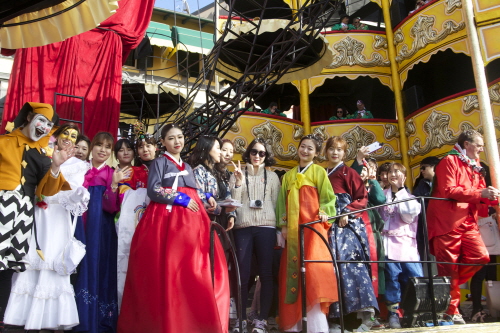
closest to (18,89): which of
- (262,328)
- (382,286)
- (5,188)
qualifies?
Answer: (5,188)

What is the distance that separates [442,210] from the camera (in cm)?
552

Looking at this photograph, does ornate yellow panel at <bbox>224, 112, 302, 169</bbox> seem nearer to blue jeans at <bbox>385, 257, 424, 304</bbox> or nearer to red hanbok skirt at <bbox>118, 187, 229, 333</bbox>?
blue jeans at <bbox>385, 257, 424, 304</bbox>

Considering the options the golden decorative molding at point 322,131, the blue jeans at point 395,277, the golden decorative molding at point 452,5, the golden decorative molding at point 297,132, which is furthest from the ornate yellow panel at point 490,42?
the blue jeans at point 395,277

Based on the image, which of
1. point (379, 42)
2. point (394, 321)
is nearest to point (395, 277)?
point (394, 321)

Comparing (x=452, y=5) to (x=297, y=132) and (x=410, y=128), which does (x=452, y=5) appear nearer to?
(x=410, y=128)

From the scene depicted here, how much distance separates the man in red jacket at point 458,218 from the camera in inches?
210

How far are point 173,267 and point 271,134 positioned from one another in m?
9.37

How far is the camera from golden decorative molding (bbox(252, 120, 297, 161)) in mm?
12992

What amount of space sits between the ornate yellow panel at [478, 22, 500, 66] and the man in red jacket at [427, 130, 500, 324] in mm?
5443

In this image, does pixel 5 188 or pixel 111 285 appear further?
pixel 111 285

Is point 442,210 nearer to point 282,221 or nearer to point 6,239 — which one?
point 282,221

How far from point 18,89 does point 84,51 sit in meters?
1.11

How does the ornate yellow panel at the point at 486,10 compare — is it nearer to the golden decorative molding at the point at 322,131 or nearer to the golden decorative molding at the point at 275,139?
the golden decorative molding at the point at 322,131

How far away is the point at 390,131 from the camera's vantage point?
42.9 feet
